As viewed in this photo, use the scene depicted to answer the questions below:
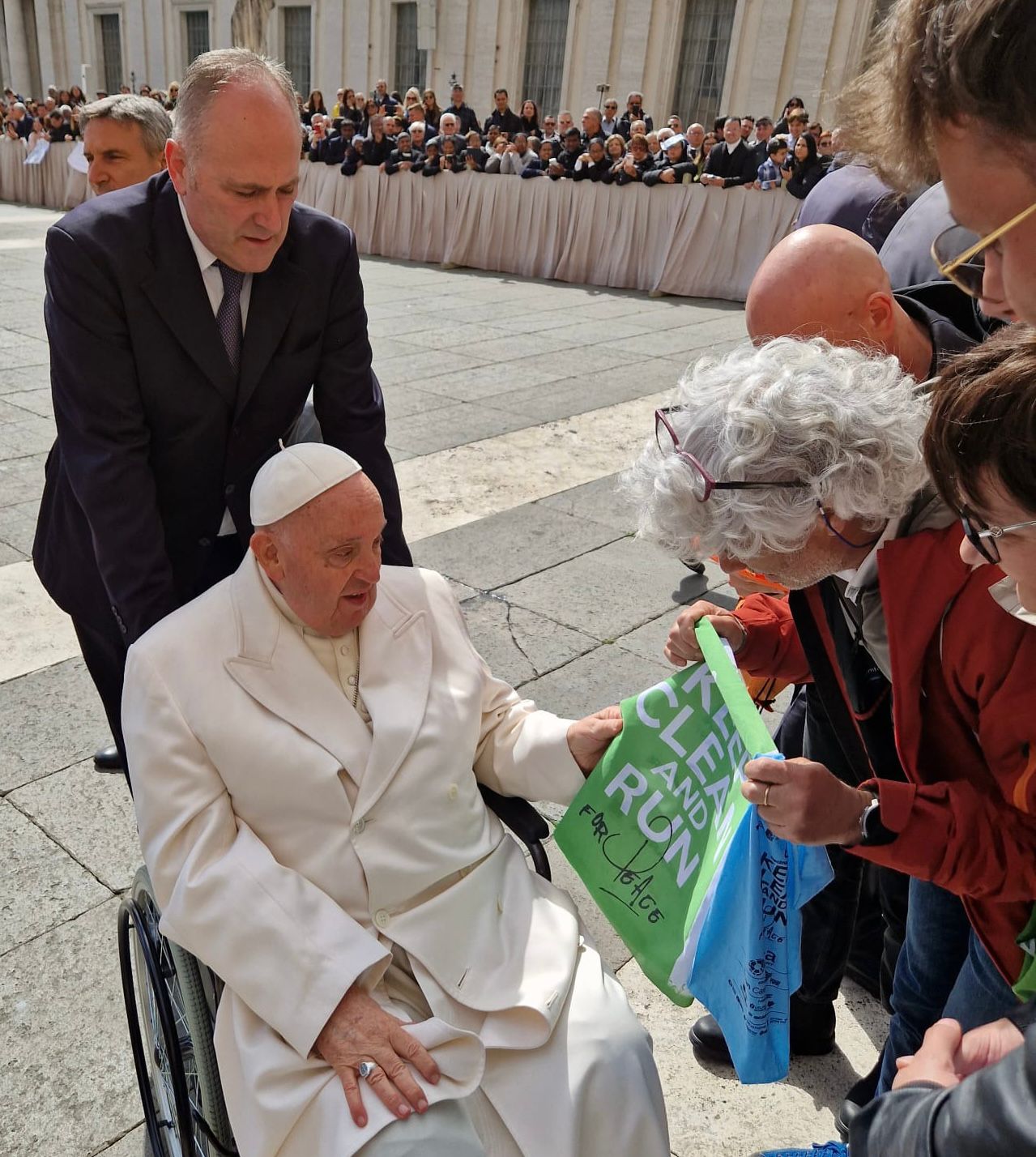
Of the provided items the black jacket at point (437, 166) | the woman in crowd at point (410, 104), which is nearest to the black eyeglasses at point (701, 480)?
the black jacket at point (437, 166)

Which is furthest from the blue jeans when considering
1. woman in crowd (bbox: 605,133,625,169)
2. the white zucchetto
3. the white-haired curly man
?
woman in crowd (bbox: 605,133,625,169)

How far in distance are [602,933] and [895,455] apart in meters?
1.69

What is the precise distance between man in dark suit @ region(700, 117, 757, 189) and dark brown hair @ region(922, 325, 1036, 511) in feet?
38.2

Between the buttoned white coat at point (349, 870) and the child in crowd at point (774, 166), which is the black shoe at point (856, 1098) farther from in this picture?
the child in crowd at point (774, 166)

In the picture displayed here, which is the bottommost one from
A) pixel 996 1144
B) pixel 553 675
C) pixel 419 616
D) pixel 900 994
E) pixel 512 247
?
pixel 512 247

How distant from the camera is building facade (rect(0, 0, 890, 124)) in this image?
64.5ft

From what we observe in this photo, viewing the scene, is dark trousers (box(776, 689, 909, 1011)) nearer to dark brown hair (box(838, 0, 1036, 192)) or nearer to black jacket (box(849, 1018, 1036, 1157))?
black jacket (box(849, 1018, 1036, 1157))

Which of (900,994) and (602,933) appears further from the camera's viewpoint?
(602,933)

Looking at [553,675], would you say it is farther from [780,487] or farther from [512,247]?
[512,247]

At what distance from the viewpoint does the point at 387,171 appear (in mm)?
14797

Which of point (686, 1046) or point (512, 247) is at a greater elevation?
point (686, 1046)

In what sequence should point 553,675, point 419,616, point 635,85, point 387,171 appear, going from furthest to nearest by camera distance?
point 635,85 → point 387,171 → point 553,675 → point 419,616

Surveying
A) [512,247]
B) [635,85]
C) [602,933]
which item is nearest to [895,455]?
[602,933]

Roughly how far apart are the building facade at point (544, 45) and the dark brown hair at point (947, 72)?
1700 cm
